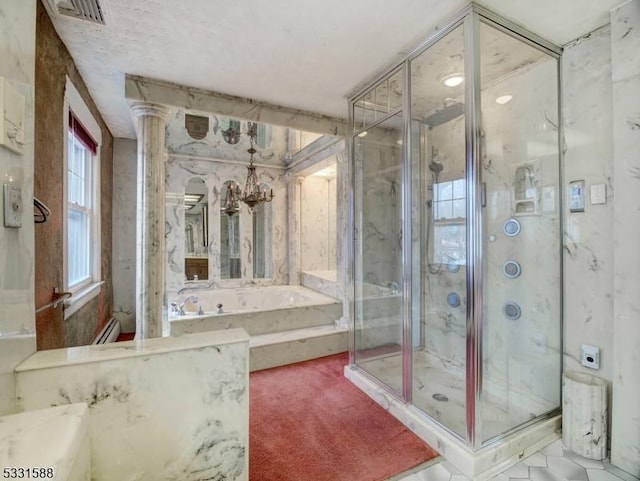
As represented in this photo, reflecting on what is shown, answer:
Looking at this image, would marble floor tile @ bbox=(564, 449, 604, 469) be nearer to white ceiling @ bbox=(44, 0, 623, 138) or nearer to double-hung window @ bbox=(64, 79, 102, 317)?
white ceiling @ bbox=(44, 0, 623, 138)

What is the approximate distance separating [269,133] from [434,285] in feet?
10.4

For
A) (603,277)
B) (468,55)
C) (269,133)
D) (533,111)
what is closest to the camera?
(468,55)

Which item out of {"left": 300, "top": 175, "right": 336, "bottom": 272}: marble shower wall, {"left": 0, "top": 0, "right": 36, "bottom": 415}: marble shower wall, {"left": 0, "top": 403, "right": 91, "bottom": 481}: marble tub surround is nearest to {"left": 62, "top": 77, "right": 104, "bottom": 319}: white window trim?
{"left": 0, "top": 0, "right": 36, "bottom": 415}: marble shower wall

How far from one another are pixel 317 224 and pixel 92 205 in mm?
3004

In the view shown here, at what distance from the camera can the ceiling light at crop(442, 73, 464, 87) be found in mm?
1868

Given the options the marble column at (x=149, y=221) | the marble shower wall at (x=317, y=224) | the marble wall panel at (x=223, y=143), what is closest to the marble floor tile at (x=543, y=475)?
the marble column at (x=149, y=221)

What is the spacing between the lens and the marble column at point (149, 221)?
2.46 m

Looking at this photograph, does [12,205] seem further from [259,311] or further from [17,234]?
[259,311]

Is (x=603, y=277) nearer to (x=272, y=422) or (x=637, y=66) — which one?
(x=637, y=66)

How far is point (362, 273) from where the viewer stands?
2885 millimetres

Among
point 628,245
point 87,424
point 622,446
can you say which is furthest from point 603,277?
point 87,424

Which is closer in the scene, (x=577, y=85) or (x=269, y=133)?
(x=577, y=85)

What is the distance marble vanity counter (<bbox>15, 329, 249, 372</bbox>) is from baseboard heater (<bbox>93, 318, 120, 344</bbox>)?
2284 millimetres

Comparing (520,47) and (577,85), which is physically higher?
(520,47)
